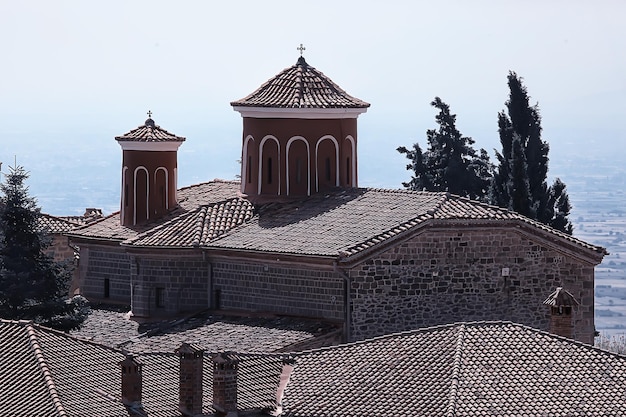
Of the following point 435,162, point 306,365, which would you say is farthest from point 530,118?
point 306,365

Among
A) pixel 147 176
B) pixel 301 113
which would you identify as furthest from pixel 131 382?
pixel 147 176

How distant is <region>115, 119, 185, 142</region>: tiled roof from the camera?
5444 centimetres

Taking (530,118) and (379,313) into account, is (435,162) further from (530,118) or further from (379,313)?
(379,313)

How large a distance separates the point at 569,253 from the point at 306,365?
31.7 feet

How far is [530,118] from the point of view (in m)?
68.5

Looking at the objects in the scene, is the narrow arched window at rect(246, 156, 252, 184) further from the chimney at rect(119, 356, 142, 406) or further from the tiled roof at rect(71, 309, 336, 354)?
the chimney at rect(119, 356, 142, 406)

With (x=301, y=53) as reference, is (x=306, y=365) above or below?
below

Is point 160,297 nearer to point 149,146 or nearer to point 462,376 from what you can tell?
point 149,146

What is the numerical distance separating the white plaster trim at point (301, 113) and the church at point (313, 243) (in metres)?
0.04

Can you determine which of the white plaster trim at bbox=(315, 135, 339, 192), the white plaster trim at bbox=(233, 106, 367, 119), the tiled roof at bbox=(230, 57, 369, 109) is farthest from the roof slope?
the tiled roof at bbox=(230, 57, 369, 109)

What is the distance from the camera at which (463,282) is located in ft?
157

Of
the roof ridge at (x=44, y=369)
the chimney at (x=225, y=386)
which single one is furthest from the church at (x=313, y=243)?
the roof ridge at (x=44, y=369)

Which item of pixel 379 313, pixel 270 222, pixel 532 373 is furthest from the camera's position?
pixel 270 222

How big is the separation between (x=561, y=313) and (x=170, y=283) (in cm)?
1064
